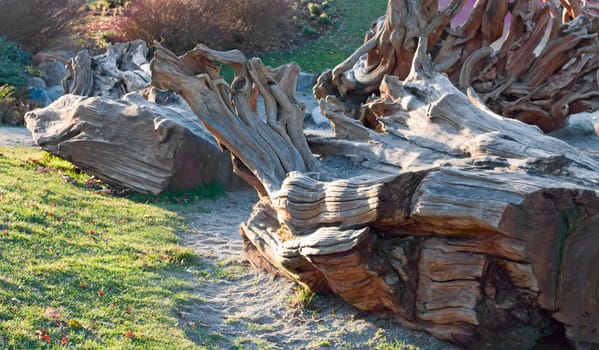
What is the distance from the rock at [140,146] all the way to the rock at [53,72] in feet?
25.2

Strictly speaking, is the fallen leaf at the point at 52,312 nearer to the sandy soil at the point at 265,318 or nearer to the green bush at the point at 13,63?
the sandy soil at the point at 265,318

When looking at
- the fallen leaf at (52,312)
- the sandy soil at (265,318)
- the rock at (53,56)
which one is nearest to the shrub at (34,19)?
the rock at (53,56)

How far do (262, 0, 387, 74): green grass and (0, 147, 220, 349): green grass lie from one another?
1328 centimetres

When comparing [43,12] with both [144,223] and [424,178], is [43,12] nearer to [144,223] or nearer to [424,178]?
[144,223]

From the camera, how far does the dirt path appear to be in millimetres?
5617

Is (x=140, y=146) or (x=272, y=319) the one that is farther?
(x=140, y=146)

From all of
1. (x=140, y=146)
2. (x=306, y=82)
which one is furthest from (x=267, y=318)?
(x=306, y=82)

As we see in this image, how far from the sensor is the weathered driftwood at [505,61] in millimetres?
11711

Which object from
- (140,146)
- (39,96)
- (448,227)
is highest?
(448,227)

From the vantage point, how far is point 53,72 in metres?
18.0

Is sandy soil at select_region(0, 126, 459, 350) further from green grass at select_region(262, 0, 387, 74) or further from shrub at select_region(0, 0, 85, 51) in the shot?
green grass at select_region(262, 0, 387, 74)

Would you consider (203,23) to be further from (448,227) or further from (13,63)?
(448,227)

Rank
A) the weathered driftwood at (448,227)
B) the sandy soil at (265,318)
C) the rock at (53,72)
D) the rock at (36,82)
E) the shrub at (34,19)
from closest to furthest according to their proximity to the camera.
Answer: the weathered driftwood at (448,227) < the sandy soil at (265,318) < the rock at (36,82) < the rock at (53,72) < the shrub at (34,19)

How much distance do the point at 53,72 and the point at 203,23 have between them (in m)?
4.91
